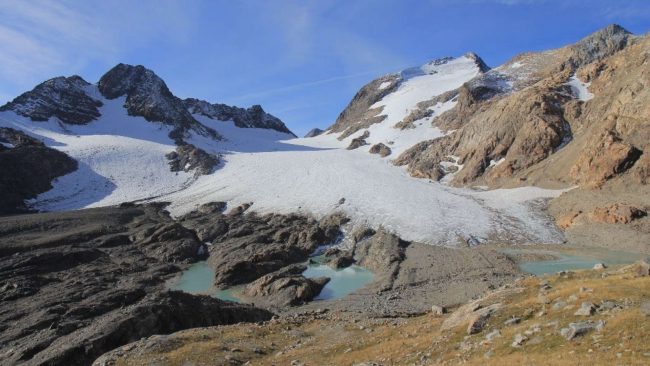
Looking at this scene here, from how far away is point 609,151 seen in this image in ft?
269

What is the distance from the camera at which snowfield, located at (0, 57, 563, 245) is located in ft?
272

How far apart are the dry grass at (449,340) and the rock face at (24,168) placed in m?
92.6

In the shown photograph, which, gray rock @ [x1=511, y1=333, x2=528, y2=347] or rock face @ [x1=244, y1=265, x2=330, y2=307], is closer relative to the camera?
gray rock @ [x1=511, y1=333, x2=528, y2=347]

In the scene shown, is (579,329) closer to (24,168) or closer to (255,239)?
(255,239)

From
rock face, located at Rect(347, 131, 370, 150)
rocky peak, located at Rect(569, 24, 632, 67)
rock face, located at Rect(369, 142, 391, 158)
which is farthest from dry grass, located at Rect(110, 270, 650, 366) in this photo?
rocky peak, located at Rect(569, 24, 632, 67)

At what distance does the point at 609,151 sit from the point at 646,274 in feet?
217

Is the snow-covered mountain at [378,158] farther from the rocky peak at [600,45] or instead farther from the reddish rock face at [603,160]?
the reddish rock face at [603,160]

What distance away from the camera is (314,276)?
67500 millimetres

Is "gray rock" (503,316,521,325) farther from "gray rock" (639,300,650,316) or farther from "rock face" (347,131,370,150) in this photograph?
"rock face" (347,131,370,150)

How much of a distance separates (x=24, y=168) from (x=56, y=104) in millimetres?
76485

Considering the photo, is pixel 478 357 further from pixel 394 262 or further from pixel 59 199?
pixel 59 199

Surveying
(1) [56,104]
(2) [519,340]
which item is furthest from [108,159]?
(2) [519,340]

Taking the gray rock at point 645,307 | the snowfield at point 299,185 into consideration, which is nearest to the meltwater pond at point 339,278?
the snowfield at point 299,185

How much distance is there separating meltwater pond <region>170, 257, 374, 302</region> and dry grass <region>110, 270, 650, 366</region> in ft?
71.8
